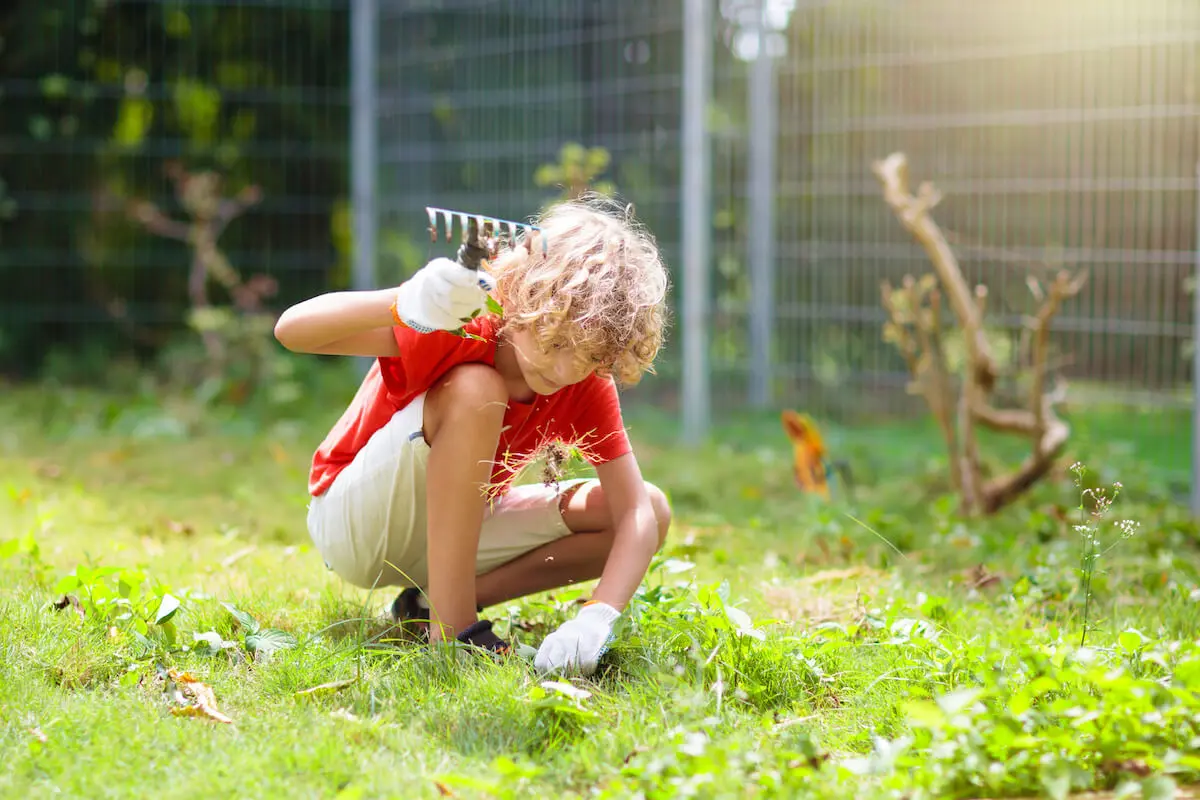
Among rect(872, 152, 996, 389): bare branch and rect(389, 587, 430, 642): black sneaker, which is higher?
rect(872, 152, 996, 389): bare branch

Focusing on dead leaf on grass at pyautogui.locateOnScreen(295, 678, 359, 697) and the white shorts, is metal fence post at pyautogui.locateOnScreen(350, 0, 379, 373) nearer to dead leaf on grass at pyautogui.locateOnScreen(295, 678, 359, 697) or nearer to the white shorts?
the white shorts

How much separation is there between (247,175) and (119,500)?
9.13 feet

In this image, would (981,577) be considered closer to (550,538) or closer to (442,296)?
(550,538)

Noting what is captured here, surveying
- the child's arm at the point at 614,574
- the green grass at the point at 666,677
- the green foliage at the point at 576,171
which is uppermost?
the green foliage at the point at 576,171

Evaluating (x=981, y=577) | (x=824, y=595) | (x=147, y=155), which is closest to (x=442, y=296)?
(x=824, y=595)

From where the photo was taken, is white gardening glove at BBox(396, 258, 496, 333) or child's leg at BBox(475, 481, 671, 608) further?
child's leg at BBox(475, 481, 671, 608)

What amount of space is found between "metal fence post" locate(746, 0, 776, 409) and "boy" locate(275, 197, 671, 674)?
263 centimetres

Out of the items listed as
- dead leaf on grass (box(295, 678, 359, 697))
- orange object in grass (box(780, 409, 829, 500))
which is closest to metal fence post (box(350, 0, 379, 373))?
orange object in grass (box(780, 409, 829, 500))

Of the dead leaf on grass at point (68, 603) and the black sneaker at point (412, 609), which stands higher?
the dead leaf on grass at point (68, 603)

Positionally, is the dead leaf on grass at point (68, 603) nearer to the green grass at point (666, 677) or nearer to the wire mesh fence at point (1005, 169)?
the green grass at point (666, 677)

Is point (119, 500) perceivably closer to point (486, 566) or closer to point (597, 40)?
point (486, 566)

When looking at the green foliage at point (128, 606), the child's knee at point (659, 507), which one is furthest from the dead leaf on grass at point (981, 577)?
the green foliage at point (128, 606)

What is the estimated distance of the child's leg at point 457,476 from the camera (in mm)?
2057

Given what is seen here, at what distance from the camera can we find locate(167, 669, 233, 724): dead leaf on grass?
1.89 meters
